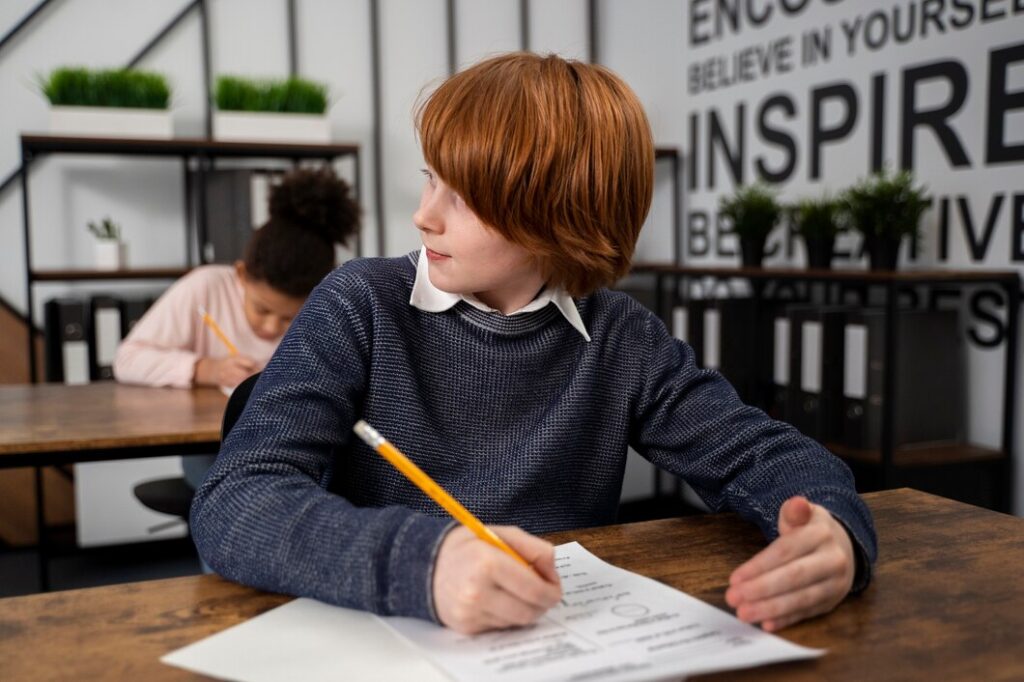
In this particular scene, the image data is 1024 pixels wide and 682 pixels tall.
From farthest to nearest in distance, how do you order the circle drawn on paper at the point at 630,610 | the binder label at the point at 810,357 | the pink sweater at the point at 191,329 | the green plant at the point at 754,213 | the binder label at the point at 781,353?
1. the green plant at the point at 754,213
2. the binder label at the point at 781,353
3. the binder label at the point at 810,357
4. the pink sweater at the point at 191,329
5. the circle drawn on paper at the point at 630,610

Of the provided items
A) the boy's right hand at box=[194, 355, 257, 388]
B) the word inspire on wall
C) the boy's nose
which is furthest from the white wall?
the boy's nose

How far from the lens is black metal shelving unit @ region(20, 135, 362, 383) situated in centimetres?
302

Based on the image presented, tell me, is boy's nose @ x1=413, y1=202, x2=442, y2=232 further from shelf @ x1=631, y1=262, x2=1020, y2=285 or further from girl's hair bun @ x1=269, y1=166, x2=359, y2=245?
shelf @ x1=631, y1=262, x2=1020, y2=285

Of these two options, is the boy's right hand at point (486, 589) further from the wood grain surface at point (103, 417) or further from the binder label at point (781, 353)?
the binder label at point (781, 353)

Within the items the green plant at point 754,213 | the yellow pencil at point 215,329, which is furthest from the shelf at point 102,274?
the green plant at point 754,213

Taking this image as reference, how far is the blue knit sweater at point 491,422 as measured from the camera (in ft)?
2.99

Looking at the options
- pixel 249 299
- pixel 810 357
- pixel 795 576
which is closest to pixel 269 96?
pixel 249 299

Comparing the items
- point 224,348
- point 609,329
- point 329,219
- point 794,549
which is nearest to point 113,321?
point 224,348

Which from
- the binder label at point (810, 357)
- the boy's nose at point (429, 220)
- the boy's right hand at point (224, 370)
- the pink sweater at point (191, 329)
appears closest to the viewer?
the boy's nose at point (429, 220)

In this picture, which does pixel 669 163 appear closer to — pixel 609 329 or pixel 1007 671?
pixel 609 329

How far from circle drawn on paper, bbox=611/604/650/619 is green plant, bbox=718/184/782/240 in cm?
241

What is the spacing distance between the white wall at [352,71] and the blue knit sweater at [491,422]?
1.76 meters

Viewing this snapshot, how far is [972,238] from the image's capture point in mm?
2463

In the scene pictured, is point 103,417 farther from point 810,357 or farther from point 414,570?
point 810,357
